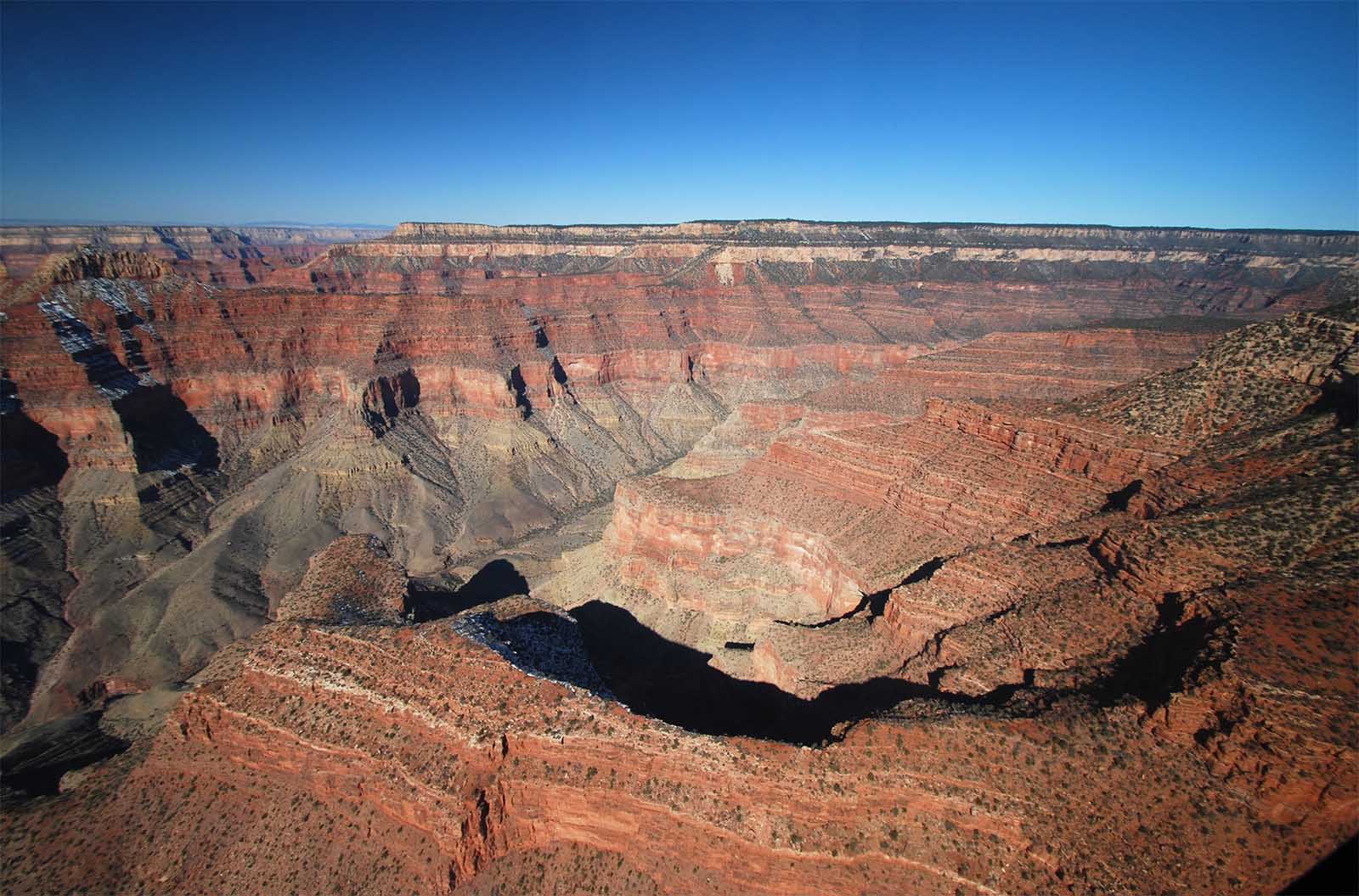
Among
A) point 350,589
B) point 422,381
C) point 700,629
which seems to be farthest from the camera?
point 422,381

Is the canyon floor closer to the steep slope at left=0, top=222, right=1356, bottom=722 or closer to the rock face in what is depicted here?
the rock face

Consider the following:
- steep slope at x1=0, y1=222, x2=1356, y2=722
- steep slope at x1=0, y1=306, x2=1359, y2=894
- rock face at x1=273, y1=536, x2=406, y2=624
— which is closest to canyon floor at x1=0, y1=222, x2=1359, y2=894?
steep slope at x1=0, y1=306, x2=1359, y2=894

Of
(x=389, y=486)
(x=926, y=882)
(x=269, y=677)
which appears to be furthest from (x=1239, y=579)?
(x=389, y=486)

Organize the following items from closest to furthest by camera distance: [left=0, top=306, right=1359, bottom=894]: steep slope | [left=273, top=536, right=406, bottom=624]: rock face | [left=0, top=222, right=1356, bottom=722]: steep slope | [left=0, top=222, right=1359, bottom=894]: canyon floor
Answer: [left=0, top=306, right=1359, bottom=894]: steep slope → [left=0, top=222, right=1359, bottom=894]: canyon floor → [left=273, top=536, right=406, bottom=624]: rock face → [left=0, top=222, right=1356, bottom=722]: steep slope

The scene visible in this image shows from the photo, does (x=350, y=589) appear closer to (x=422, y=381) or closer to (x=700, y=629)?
(x=700, y=629)

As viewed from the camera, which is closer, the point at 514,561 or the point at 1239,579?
the point at 1239,579

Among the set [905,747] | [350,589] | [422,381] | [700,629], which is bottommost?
[700,629]

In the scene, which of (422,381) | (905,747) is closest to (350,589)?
(905,747)

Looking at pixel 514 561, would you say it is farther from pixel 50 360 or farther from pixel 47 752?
pixel 50 360
